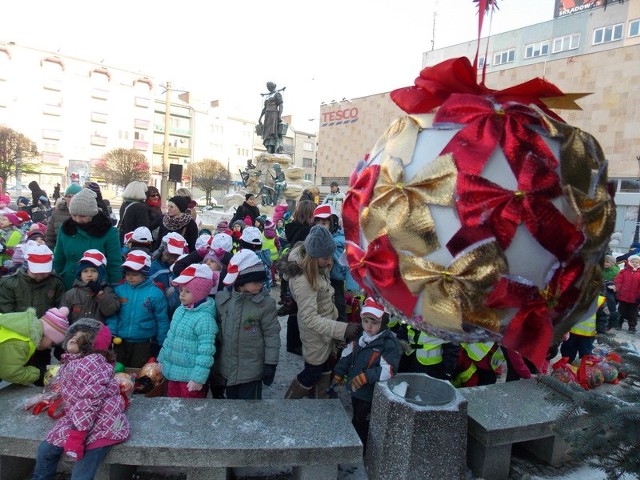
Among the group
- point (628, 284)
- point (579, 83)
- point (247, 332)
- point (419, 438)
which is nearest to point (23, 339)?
point (247, 332)

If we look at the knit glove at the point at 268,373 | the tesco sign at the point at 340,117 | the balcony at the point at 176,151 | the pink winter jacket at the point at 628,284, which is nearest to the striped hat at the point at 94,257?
the knit glove at the point at 268,373

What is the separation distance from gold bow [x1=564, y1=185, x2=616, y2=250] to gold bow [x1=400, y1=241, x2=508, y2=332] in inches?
7.8

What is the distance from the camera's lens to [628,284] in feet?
23.1

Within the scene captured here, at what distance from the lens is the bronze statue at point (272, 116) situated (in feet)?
57.6

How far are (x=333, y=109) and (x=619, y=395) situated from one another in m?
37.6

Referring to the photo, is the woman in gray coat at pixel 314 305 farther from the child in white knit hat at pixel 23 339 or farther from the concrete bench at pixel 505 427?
the child in white knit hat at pixel 23 339

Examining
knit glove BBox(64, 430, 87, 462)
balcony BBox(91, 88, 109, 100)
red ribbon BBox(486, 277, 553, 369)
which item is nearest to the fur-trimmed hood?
knit glove BBox(64, 430, 87, 462)

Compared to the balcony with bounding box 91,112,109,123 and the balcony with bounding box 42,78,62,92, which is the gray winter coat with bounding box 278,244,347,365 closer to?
the balcony with bounding box 42,78,62,92

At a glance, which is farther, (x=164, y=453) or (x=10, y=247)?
(x=10, y=247)

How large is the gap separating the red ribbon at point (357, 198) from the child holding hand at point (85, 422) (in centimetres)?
199

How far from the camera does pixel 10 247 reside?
5.54 meters

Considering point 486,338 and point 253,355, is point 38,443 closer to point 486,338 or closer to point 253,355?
point 253,355

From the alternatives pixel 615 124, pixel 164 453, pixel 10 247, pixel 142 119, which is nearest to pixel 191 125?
pixel 142 119

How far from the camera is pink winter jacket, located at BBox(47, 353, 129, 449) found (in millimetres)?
2443
